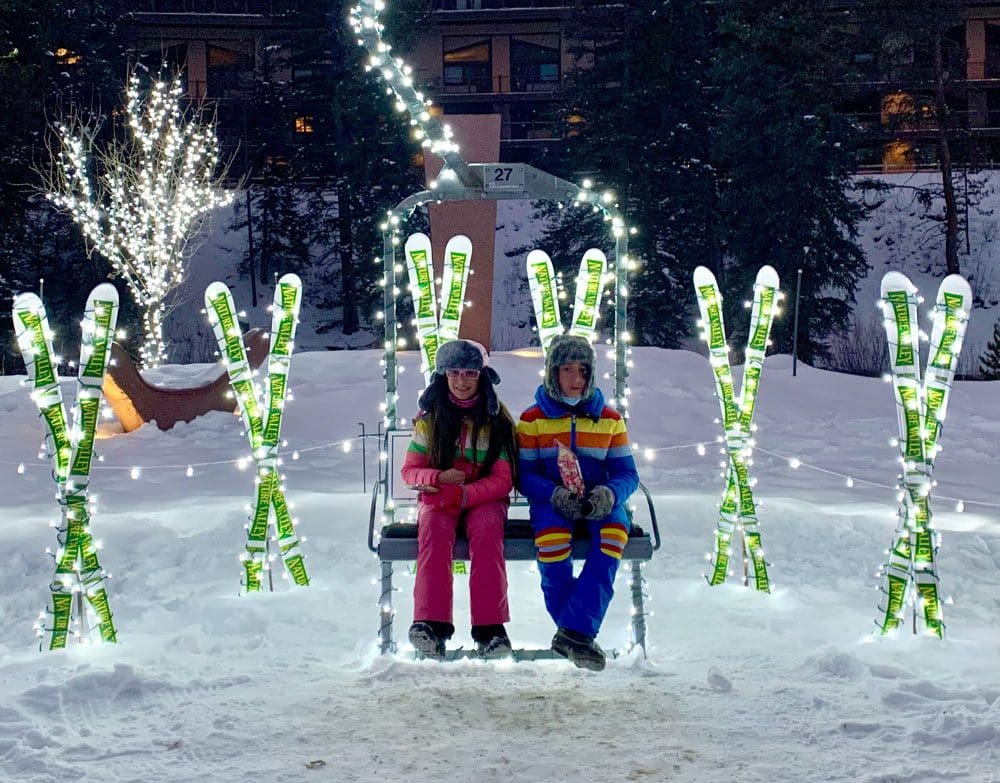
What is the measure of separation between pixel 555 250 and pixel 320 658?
72.7 feet

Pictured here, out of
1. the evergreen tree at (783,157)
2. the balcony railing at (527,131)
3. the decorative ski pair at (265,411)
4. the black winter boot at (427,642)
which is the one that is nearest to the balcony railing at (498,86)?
the balcony railing at (527,131)

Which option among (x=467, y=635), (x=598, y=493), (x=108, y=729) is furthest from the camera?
(x=467, y=635)

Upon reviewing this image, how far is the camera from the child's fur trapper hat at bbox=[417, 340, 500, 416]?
16.8 ft

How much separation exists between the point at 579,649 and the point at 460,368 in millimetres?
1380

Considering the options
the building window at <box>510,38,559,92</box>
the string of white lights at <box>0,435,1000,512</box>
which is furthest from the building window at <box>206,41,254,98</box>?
the string of white lights at <box>0,435,1000,512</box>

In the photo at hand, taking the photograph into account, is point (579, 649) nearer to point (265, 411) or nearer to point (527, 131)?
point (265, 411)

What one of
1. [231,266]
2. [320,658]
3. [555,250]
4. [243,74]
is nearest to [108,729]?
[320,658]

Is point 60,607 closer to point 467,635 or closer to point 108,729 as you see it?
point 108,729

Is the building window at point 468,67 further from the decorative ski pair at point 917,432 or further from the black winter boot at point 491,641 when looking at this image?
the black winter boot at point 491,641

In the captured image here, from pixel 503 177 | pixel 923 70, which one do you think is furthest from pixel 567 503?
pixel 923 70

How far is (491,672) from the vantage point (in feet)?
16.0

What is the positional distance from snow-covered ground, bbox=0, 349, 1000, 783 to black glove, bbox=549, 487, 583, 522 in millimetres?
718

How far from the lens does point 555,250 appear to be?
2677 cm

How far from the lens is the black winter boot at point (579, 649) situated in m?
4.69
